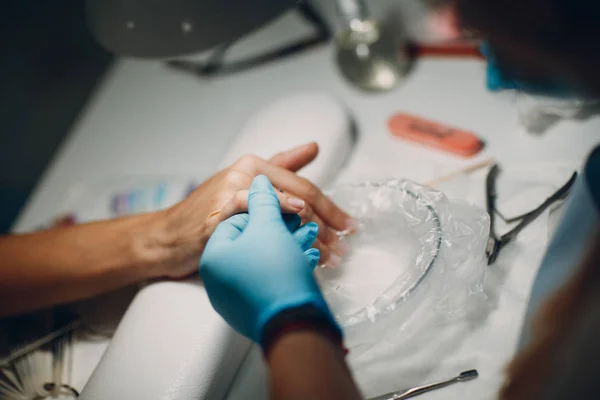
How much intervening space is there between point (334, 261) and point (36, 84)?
1.00m

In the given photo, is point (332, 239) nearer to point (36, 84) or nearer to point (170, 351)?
point (170, 351)

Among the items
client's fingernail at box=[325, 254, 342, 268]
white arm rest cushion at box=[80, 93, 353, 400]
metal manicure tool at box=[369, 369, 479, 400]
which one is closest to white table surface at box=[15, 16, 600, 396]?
white arm rest cushion at box=[80, 93, 353, 400]

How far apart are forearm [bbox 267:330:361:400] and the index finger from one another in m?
0.30

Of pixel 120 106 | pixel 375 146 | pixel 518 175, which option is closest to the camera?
pixel 518 175

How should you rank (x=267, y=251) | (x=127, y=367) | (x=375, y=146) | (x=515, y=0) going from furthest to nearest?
1. (x=375, y=146)
2. (x=127, y=367)
3. (x=267, y=251)
4. (x=515, y=0)

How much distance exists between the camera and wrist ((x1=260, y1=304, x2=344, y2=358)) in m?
0.50

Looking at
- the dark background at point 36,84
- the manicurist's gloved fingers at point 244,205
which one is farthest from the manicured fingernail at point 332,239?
the dark background at point 36,84

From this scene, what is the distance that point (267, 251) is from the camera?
0.58m

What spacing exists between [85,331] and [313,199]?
439mm

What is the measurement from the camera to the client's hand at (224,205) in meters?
0.76

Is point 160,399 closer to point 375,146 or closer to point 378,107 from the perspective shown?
point 375,146

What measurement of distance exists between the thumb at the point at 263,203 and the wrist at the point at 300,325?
15 centimetres

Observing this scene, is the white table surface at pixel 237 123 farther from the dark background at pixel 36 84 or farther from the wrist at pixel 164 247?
the wrist at pixel 164 247

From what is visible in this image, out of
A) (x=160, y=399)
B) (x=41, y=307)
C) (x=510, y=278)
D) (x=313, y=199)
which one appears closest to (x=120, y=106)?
(x=41, y=307)
